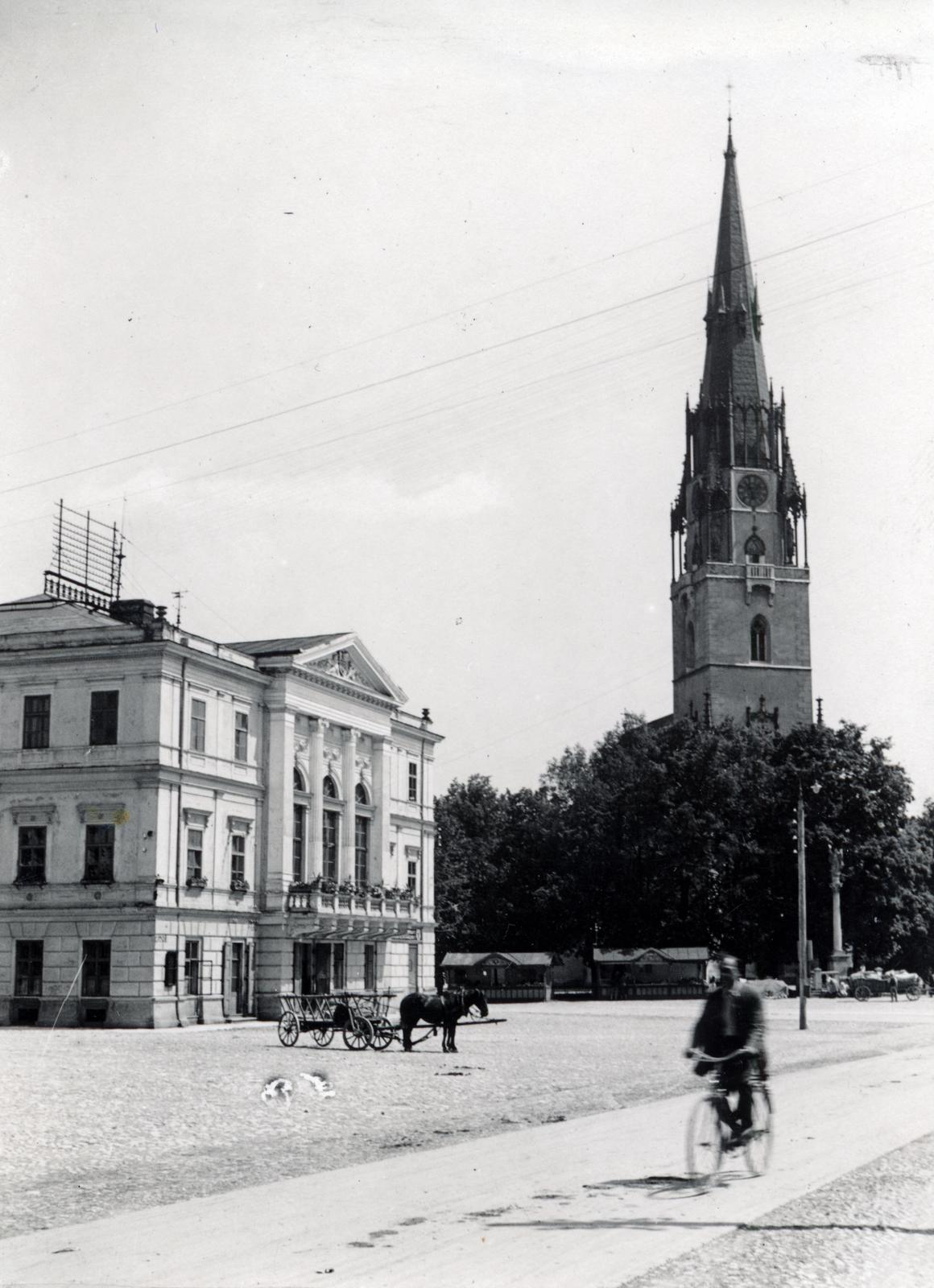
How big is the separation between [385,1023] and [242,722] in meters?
19.9

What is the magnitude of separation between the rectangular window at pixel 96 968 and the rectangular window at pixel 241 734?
7.79 m

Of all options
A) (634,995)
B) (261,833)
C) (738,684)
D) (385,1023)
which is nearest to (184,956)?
(261,833)

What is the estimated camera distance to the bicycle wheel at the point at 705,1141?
43.4 ft

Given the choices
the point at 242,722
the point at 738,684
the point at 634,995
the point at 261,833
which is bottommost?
the point at 634,995

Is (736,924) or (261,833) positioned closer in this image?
(261,833)

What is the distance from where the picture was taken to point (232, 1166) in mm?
14367

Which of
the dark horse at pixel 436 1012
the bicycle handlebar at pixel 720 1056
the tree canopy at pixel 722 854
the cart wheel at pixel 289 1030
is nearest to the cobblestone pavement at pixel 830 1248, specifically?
the bicycle handlebar at pixel 720 1056

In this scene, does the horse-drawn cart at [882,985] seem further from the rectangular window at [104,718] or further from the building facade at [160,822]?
the rectangular window at [104,718]

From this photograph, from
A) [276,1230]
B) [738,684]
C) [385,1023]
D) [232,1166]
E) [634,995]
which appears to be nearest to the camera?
[276,1230]

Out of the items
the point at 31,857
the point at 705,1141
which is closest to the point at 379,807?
the point at 31,857

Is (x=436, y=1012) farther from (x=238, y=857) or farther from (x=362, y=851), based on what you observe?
(x=362, y=851)

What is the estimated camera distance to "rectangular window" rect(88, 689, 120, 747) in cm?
4638

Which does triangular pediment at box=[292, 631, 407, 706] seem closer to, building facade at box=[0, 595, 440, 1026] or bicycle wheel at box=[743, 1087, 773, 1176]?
building facade at box=[0, 595, 440, 1026]

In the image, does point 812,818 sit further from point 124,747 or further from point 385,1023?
point 385,1023
